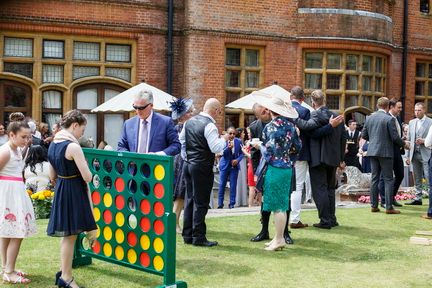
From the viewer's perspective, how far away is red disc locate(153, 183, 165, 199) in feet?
19.6

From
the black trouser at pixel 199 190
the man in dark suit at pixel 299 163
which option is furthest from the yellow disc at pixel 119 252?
the man in dark suit at pixel 299 163

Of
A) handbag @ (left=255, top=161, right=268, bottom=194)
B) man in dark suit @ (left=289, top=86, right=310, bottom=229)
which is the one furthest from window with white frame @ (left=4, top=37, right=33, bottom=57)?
handbag @ (left=255, top=161, right=268, bottom=194)

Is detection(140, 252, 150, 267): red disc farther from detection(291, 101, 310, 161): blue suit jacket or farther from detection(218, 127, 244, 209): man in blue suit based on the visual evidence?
detection(218, 127, 244, 209): man in blue suit

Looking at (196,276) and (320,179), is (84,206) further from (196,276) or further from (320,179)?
(320,179)

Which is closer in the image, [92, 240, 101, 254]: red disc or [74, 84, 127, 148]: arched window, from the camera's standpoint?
[92, 240, 101, 254]: red disc

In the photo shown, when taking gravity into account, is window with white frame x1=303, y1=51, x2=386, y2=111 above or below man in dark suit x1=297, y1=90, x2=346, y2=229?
above

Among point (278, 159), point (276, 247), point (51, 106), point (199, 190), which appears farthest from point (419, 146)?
point (51, 106)

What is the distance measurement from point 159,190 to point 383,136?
613 cm

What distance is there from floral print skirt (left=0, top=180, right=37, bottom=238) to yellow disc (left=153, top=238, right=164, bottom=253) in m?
1.32

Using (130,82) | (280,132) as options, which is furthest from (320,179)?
(130,82)

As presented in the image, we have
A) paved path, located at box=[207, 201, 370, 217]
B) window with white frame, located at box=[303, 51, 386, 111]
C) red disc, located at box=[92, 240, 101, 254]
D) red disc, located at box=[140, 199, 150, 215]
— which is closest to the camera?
red disc, located at box=[140, 199, 150, 215]

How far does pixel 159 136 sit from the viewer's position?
24.9 feet

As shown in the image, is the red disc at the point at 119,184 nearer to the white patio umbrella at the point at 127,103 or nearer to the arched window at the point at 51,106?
the white patio umbrella at the point at 127,103

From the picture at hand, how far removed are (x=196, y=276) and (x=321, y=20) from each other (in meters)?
12.7
